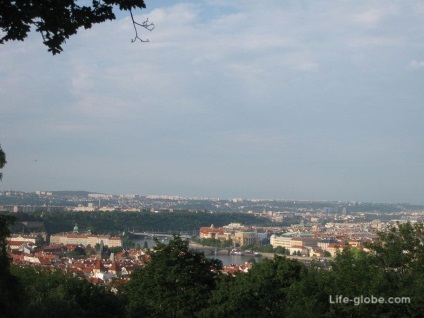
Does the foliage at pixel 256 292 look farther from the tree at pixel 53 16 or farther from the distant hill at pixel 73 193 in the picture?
the distant hill at pixel 73 193

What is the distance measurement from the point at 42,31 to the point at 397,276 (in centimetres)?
725

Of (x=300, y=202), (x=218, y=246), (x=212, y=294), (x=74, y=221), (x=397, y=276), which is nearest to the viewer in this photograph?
(x=397, y=276)

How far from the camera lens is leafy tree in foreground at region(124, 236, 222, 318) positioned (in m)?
Result: 12.2

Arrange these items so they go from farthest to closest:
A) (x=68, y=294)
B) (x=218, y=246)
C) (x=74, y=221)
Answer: (x=74, y=221)
(x=218, y=246)
(x=68, y=294)

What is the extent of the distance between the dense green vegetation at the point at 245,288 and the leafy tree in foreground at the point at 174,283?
0.06ft

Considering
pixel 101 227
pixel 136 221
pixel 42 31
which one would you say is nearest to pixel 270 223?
pixel 136 221

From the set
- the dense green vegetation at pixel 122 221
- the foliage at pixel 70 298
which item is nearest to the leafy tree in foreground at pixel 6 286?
the foliage at pixel 70 298

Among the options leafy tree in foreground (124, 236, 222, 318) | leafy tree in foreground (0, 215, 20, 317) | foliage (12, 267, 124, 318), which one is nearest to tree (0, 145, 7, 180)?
leafy tree in foreground (0, 215, 20, 317)

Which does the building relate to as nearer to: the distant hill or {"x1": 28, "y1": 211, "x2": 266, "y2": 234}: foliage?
{"x1": 28, "y1": 211, "x2": 266, "y2": 234}: foliage

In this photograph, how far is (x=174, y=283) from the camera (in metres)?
12.6

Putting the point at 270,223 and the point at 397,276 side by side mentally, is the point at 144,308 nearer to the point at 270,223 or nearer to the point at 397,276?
the point at 397,276

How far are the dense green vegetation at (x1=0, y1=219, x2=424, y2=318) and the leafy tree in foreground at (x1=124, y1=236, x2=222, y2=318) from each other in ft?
0.06

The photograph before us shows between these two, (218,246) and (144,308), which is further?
(218,246)

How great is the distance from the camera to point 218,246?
209ft
